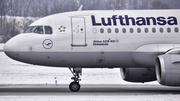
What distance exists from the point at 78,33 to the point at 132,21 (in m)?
2.96

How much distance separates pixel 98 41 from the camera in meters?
20.4

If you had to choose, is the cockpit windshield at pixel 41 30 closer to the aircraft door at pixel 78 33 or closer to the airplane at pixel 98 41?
the airplane at pixel 98 41

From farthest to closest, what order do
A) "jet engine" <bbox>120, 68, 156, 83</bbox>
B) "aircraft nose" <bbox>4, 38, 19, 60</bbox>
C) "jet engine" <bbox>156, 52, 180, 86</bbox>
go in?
1. "jet engine" <bbox>120, 68, 156, 83</bbox>
2. "aircraft nose" <bbox>4, 38, 19, 60</bbox>
3. "jet engine" <bbox>156, 52, 180, 86</bbox>

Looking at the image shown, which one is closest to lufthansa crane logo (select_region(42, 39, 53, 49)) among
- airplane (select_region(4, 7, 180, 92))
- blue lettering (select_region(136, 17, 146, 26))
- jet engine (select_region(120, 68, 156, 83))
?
airplane (select_region(4, 7, 180, 92))

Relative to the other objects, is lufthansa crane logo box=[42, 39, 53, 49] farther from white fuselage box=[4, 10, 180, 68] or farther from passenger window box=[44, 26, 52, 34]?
passenger window box=[44, 26, 52, 34]

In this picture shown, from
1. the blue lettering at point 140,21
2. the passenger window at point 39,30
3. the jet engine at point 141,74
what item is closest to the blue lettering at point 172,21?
the blue lettering at point 140,21

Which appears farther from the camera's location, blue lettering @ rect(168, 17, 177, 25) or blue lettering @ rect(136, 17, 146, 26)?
blue lettering @ rect(168, 17, 177, 25)

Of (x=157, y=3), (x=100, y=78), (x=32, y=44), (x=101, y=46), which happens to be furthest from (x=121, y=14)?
(x=157, y=3)

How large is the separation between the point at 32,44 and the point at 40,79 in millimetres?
8466

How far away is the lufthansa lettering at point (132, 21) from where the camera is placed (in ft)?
67.9

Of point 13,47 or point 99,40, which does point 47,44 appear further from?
point 99,40

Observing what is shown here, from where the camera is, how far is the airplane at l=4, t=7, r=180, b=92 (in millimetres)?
20000

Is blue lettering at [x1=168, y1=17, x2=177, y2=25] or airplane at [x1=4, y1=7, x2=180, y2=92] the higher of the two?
blue lettering at [x1=168, y1=17, x2=177, y2=25]

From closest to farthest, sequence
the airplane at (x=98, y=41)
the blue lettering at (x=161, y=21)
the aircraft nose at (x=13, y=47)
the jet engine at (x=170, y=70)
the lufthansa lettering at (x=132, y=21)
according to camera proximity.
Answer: the jet engine at (x=170, y=70), the aircraft nose at (x=13, y=47), the airplane at (x=98, y=41), the lufthansa lettering at (x=132, y=21), the blue lettering at (x=161, y=21)
